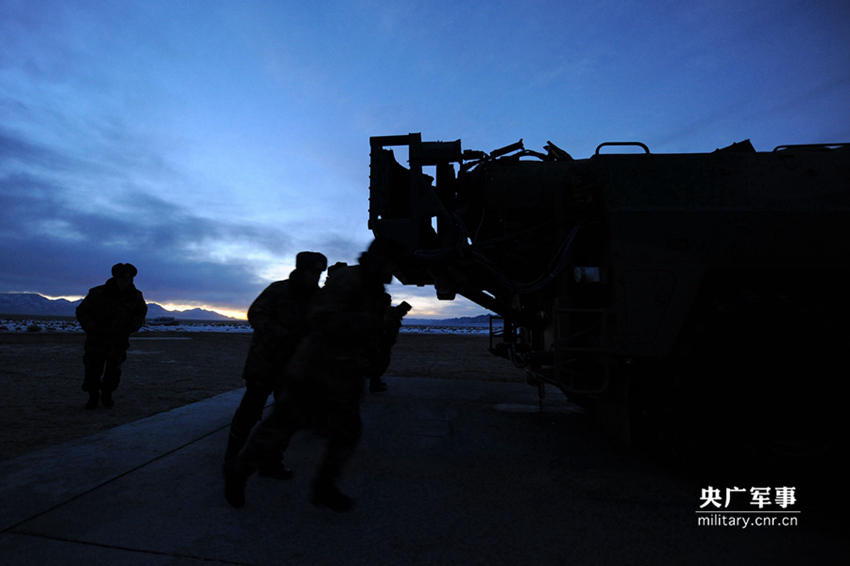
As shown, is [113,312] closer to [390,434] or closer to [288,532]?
[390,434]

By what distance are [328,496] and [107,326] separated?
3985mm

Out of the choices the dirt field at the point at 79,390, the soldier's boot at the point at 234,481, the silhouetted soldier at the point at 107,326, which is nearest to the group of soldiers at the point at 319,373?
the soldier's boot at the point at 234,481

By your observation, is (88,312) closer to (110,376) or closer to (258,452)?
(110,376)

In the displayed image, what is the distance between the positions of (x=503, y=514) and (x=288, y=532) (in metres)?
1.12

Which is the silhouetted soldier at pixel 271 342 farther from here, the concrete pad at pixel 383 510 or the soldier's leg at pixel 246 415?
the concrete pad at pixel 383 510

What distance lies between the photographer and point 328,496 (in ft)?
7.06

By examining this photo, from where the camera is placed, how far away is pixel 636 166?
10.7ft

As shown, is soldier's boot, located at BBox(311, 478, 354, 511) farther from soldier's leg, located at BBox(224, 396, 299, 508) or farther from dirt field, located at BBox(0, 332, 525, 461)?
dirt field, located at BBox(0, 332, 525, 461)

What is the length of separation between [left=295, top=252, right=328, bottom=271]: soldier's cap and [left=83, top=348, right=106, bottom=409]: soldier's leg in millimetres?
3503

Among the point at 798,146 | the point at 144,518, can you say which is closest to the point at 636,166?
the point at 798,146

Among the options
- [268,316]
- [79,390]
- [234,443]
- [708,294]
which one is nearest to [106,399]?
[79,390]

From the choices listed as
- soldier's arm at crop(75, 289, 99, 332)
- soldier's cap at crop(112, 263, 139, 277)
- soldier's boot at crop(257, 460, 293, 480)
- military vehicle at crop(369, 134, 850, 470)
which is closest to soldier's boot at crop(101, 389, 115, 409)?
soldier's arm at crop(75, 289, 99, 332)

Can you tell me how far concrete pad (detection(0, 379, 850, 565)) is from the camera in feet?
6.00

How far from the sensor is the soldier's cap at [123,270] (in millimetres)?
4605
